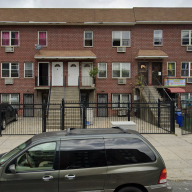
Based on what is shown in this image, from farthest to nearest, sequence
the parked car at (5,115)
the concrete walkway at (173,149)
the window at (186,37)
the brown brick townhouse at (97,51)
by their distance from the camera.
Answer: the window at (186,37)
the brown brick townhouse at (97,51)
the parked car at (5,115)
the concrete walkway at (173,149)

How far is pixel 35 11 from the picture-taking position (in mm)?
19406

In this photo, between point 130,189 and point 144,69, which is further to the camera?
point 144,69

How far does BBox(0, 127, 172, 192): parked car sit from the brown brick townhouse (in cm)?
1476

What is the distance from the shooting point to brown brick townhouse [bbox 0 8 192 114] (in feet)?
61.6

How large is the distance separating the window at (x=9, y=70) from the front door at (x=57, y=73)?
3.43 metres

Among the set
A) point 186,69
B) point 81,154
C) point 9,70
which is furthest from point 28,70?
point 81,154

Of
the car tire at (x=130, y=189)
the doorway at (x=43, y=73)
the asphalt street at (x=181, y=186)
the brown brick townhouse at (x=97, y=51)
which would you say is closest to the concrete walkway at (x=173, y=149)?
the asphalt street at (x=181, y=186)

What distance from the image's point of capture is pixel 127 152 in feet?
12.9

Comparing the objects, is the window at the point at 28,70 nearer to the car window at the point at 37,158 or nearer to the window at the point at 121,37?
the window at the point at 121,37

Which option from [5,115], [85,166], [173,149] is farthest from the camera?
[5,115]

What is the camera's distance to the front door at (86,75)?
1908cm

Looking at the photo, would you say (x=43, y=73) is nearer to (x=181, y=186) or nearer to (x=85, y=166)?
(x=181, y=186)

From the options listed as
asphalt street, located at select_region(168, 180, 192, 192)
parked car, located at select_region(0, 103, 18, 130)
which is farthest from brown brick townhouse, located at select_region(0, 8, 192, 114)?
asphalt street, located at select_region(168, 180, 192, 192)

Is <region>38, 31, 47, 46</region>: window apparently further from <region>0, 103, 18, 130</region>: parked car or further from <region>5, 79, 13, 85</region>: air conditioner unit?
<region>0, 103, 18, 130</region>: parked car
